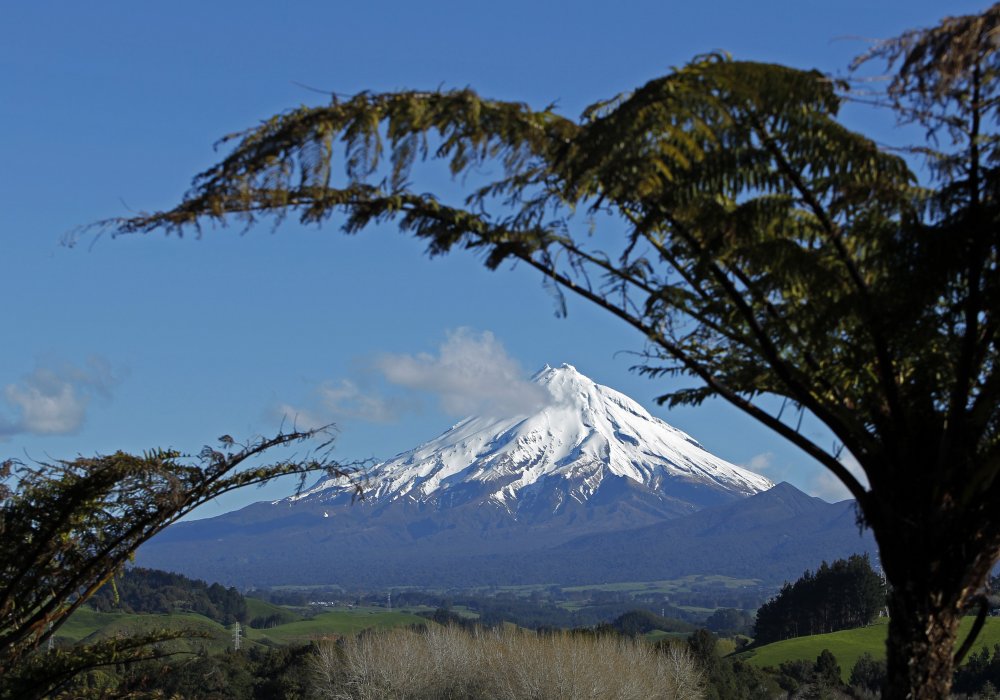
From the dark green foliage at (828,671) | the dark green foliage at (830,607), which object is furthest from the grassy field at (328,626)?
the dark green foliage at (828,671)

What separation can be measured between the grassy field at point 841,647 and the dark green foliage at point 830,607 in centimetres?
569

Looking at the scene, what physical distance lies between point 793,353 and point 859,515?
2.90 ft

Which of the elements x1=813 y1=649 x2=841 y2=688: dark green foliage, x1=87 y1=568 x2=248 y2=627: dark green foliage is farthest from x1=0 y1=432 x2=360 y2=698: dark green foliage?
x1=87 y1=568 x2=248 y2=627: dark green foliage

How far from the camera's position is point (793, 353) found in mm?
5910

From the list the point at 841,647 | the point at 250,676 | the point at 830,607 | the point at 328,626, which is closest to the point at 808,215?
the point at 250,676

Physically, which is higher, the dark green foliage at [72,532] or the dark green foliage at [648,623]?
the dark green foliage at [72,532]

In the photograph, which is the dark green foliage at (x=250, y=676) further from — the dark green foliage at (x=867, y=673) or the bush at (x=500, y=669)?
the dark green foliage at (x=867, y=673)

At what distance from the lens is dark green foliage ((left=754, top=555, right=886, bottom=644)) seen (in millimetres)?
88312

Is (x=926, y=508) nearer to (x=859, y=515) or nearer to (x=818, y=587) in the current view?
(x=859, y=515)

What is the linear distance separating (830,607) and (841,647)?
614 inches

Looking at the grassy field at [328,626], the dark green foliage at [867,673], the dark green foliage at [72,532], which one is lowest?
the dark green foliage at [867,673]

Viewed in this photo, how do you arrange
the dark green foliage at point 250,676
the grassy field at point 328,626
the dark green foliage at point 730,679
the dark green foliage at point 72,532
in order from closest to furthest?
the dark green foliage at point 72,532, the dark green foliage at point 250,676, the dark green foliage at point 730,679, the grassy field at point 328,626

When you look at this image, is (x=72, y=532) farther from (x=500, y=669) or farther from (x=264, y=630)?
(x=264, y=630)

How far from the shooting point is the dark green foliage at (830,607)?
88312mm
